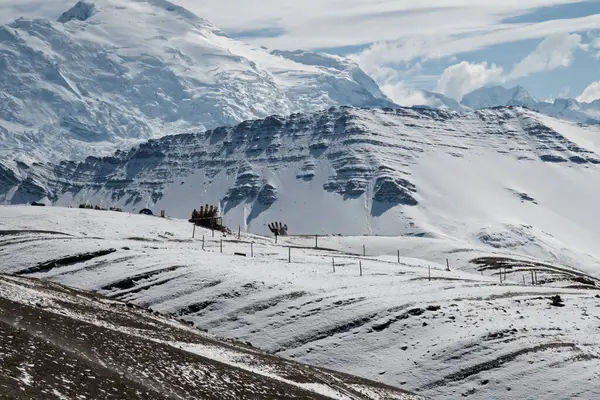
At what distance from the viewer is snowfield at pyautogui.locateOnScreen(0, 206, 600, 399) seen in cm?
4566

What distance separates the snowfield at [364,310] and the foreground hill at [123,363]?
206 inches

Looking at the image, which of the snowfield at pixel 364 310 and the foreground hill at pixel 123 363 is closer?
the foreground hill at pixel 123 363

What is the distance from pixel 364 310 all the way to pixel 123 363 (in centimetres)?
2536

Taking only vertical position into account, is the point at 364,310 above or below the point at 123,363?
above

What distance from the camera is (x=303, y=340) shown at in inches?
2110

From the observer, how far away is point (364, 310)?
56531 millimetres

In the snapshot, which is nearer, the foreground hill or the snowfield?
the foreground hill

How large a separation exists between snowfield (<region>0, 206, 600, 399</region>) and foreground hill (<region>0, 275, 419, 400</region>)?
523 cm

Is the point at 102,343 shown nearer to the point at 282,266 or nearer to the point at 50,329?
the point at 50,329

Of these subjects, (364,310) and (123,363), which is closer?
(123,363)

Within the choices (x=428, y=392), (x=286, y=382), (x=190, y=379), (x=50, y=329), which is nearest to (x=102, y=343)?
(x=50, y=329)

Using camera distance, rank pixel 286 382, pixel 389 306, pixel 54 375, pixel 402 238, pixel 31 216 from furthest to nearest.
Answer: pixel 402 238, pixel 31 216, pixel 389 306, pixel 286 382, pixel 54 375

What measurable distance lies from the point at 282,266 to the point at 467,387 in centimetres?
3100

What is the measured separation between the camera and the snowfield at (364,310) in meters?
45.7
